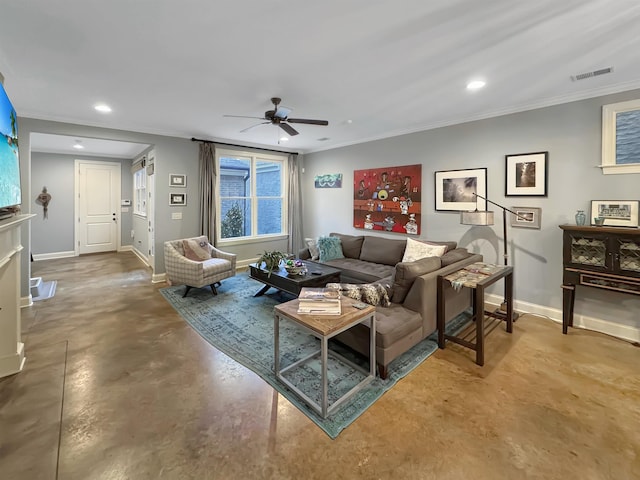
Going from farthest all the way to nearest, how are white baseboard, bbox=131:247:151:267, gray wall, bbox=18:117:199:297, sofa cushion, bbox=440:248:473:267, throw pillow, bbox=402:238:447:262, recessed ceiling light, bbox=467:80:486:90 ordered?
white baseboard, bbox=131:247:151:267 → gray wall, bbox=18:117:199:297 → throw pillow, bbox=402:238:447:262 → sofa cushion, bbox=440:248:473:267 → recessed ceiling light, bbox=467:80:486:90

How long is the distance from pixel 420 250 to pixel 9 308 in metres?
4.34

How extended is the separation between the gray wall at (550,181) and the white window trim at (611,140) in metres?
0.06

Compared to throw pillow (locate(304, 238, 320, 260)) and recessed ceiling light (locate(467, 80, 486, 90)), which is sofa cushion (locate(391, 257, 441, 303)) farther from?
throw pillow (locate(304, 238, 320, 260))

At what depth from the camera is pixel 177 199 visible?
525cm

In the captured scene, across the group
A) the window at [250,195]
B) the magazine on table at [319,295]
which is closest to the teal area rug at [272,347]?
the magazine on table at [319,295]


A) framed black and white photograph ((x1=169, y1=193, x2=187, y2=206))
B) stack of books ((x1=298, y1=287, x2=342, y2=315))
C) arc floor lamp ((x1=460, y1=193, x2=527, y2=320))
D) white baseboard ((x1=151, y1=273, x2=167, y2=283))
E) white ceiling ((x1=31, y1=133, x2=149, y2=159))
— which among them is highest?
white ceiling ((x1=31, y1=133, x2=149, y2=159))

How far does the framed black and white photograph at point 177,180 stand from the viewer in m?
5.16

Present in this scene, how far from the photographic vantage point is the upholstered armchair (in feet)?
13.9

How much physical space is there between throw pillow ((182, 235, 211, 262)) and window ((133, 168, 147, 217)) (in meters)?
2.66

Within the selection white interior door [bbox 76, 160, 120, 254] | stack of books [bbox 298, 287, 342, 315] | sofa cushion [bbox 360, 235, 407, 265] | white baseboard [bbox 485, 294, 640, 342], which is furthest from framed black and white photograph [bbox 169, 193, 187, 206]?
white baseboard [bbox 485, 294, 640, 342]

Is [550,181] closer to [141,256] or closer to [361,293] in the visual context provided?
[361,293]

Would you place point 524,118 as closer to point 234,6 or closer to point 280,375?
point 234,6

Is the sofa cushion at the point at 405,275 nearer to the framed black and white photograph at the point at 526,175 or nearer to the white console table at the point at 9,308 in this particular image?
the framed black and white photograph at the point at 526,175

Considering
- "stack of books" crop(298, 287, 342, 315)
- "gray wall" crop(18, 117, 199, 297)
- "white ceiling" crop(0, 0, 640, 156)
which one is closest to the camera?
"white ceiling" crop(0, 0, 640, 156)
